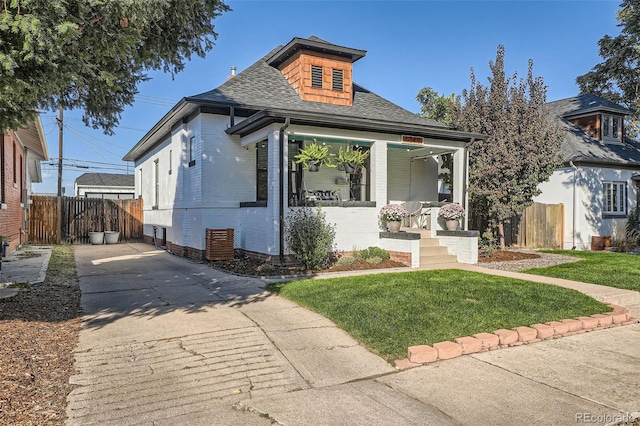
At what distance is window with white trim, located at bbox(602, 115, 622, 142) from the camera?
803 inches

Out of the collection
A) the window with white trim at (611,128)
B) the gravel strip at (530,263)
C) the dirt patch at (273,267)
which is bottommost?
the gravel strip at (530,263)

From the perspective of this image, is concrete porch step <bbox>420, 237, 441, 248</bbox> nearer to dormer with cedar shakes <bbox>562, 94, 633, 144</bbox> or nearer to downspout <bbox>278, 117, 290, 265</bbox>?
downspout <bbox>278, 117, 290, 265</bbox>

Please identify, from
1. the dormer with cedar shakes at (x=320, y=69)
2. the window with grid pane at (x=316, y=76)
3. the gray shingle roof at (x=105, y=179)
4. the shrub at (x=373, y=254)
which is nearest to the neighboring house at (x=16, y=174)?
the dormer with cedar shakes at (x=320, y=69)

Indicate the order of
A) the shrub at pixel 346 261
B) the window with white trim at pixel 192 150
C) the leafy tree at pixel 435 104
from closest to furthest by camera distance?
1. the shrub at pixel 346 261
2. the window with white trim at pixel 192 150
3. the leafy tree at pixel 435 104

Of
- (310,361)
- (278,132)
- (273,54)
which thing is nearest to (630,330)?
(310,361)

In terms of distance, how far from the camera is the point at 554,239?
17266 millimetres

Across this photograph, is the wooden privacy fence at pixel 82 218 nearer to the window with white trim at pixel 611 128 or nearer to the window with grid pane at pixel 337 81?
the window with grid pane at pixel 337 81

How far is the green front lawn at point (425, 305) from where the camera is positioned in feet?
16.7

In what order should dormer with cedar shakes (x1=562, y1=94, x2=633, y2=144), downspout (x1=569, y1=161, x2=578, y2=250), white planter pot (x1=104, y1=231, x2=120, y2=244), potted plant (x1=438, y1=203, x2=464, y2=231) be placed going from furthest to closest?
dormer with cedar shakes (x1=562, y1=94, x2=633, y2=144) → white planter pot (x1=104, y1=231, x2=120, y2=244) → downspout (x1=569, y1=161, x2=578, y2=250) → potted plant (x1=438, y1=203, x2=464, y2=231)

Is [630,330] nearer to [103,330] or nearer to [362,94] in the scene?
[103,330]

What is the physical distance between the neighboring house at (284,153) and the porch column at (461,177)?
0.10 feet

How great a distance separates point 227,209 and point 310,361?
850cm

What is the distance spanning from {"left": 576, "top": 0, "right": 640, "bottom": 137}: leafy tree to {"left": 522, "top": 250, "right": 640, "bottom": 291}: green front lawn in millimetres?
11557

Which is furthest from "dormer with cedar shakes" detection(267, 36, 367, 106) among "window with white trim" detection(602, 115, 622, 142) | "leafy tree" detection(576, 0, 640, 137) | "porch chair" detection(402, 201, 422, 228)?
"leafy tree" detection(576, 0, 640, 137)
